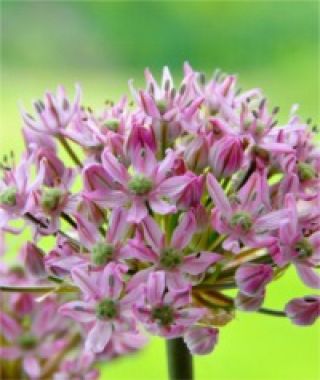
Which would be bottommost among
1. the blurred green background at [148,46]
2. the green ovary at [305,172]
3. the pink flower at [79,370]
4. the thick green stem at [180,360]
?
the pink flower at [79,370]

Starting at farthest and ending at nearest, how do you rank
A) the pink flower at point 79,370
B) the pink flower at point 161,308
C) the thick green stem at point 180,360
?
1. the pink flower at point 79,370
2. the thick green stem at point 180,360
3. the pink flower at point 161,308

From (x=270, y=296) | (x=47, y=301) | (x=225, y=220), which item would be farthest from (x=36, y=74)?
(x=225, y=220)

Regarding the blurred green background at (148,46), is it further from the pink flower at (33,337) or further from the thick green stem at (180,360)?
the thick green stem at (180,360)

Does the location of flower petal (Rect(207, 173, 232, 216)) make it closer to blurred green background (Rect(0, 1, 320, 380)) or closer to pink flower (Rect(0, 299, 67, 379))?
pink flower (Rect(0, 299, 67, 379))

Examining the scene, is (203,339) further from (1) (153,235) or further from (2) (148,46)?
(2) (148,46)

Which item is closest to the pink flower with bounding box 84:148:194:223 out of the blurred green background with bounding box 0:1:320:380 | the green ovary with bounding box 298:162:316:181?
the green ovary with bounding box 298:162:316:181

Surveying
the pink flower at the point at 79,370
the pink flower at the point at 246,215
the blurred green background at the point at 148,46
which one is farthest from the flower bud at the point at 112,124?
the blurred green background at the point at 148,46
